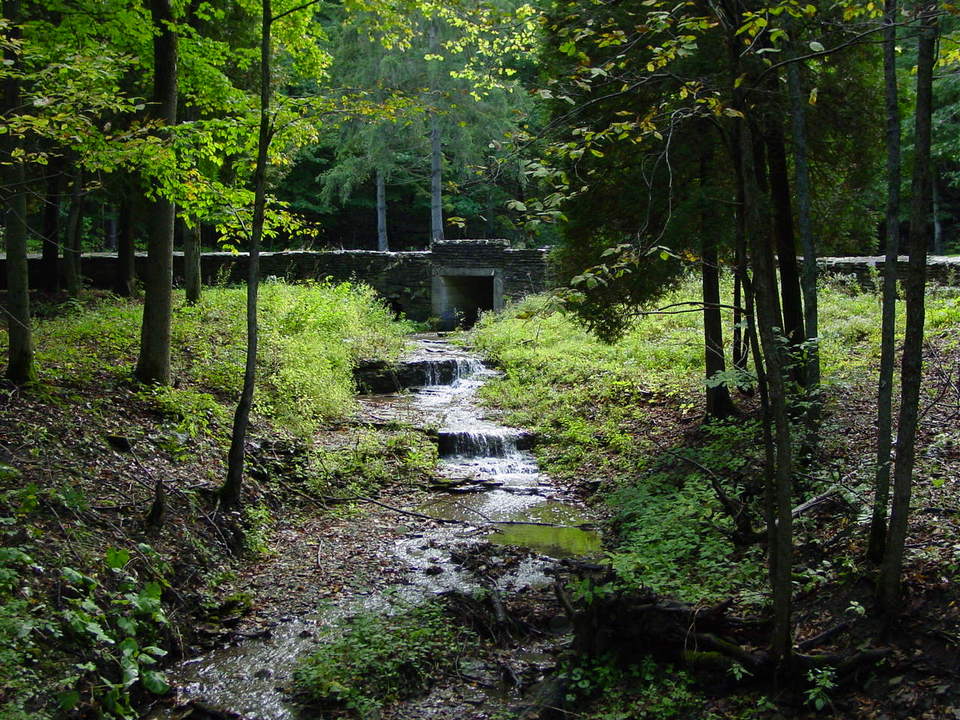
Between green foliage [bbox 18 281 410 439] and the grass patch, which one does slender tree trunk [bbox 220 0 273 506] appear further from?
the grass patch

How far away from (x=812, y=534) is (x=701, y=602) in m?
Result: 1.43

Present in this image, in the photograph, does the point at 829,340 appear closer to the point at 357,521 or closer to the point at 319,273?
the point at 357,521

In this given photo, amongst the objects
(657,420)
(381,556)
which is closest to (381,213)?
(657,420)

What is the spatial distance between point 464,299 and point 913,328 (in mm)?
19967

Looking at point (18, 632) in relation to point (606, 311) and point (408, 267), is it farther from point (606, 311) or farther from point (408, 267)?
point (408, 267)

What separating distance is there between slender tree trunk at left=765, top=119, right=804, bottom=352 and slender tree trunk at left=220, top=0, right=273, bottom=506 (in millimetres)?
5244

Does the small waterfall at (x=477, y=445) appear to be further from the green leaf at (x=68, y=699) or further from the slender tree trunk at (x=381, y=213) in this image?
the slender tree trunk at (x=381, y=213)

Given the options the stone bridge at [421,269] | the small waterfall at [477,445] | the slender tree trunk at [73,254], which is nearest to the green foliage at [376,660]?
the small waterfall at [477,445]

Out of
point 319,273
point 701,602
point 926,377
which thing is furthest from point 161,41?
point 319,273

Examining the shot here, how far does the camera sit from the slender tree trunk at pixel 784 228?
772cm

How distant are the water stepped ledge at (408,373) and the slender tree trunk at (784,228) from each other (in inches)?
322

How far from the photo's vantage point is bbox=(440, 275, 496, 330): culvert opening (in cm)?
2227

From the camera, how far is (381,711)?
457 cm


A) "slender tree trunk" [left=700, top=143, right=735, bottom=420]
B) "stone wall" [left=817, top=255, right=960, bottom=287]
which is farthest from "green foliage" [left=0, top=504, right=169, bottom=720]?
"stone wall" [left=817, top=255, right=960, bottom=287]
